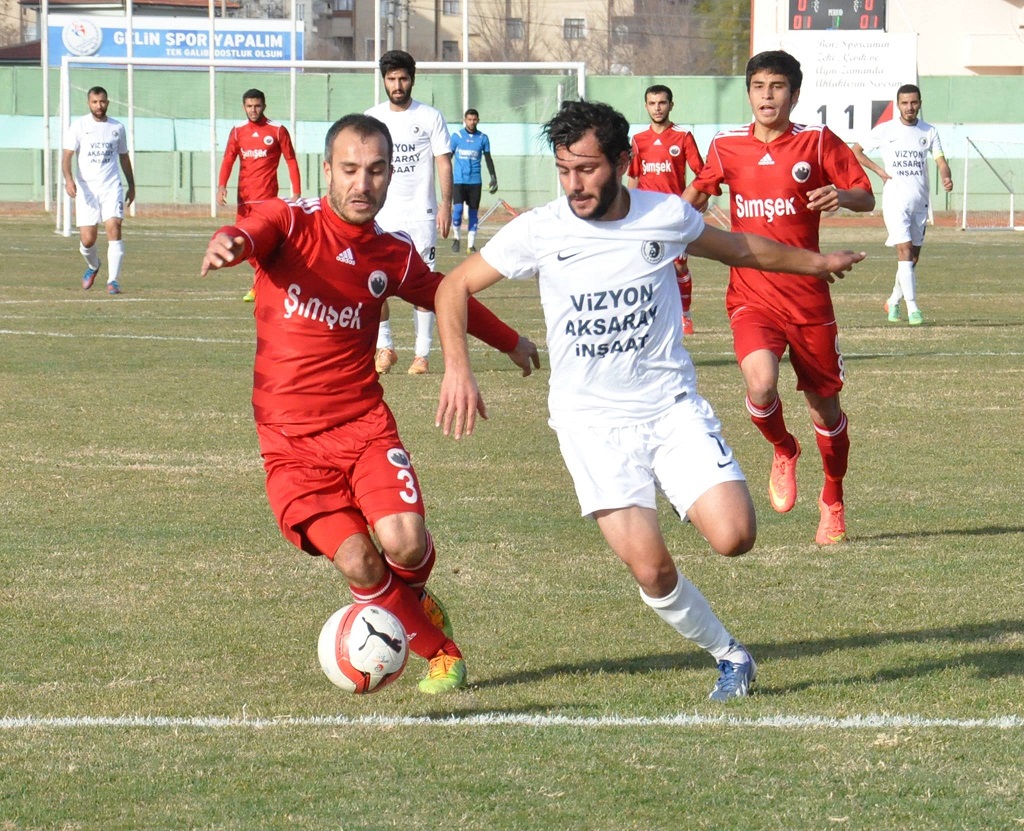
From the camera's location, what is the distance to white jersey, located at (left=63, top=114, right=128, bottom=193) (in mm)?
19391

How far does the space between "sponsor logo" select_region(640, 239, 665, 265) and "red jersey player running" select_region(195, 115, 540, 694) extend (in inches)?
20.8

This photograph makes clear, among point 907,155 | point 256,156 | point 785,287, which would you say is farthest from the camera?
point 256,156

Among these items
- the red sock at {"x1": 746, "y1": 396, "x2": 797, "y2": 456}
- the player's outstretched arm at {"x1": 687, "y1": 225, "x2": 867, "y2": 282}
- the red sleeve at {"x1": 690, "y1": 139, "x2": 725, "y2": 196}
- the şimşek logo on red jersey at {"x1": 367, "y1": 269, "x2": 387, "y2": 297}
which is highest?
the red sleeve at {"x1": 690, "y1": 139, "x2": 725, "y2": 196}

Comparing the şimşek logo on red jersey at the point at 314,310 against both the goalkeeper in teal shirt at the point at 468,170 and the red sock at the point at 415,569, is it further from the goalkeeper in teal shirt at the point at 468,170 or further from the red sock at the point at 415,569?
the goalkeeper in teal shirt at the point at 468,170

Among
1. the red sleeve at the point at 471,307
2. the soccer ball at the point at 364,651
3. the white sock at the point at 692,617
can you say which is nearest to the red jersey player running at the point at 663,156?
the red sleeve at the point at 471,307

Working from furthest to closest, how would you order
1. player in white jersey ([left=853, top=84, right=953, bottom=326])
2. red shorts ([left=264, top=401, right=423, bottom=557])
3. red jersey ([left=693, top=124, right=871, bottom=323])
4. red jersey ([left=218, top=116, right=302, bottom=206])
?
red jersey ([left=218, top=116, right=302, bottom=206])
player in white jersey ([left=853, top=84, right=953, bottom=326])
red jersey ([left=693, top=124, right=871, bottom=323])
red shorts ([left=264, top=401, right=423, bottom=557])

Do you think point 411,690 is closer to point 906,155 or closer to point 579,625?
point 579,625

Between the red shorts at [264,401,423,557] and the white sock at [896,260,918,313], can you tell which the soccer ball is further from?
the white sock at [896,260,918,313]

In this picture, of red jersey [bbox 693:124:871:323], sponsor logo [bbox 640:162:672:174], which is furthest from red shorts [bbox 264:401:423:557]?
sponsor logo [bbox 640:162:672:174]

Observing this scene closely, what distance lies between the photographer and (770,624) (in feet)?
19.1

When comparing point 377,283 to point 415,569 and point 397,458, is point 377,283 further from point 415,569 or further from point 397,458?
point 415,569

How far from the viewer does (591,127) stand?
4.80 m

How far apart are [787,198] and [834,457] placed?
48.3 inches

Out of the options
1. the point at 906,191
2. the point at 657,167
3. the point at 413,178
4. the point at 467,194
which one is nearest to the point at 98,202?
the point at 657,167
